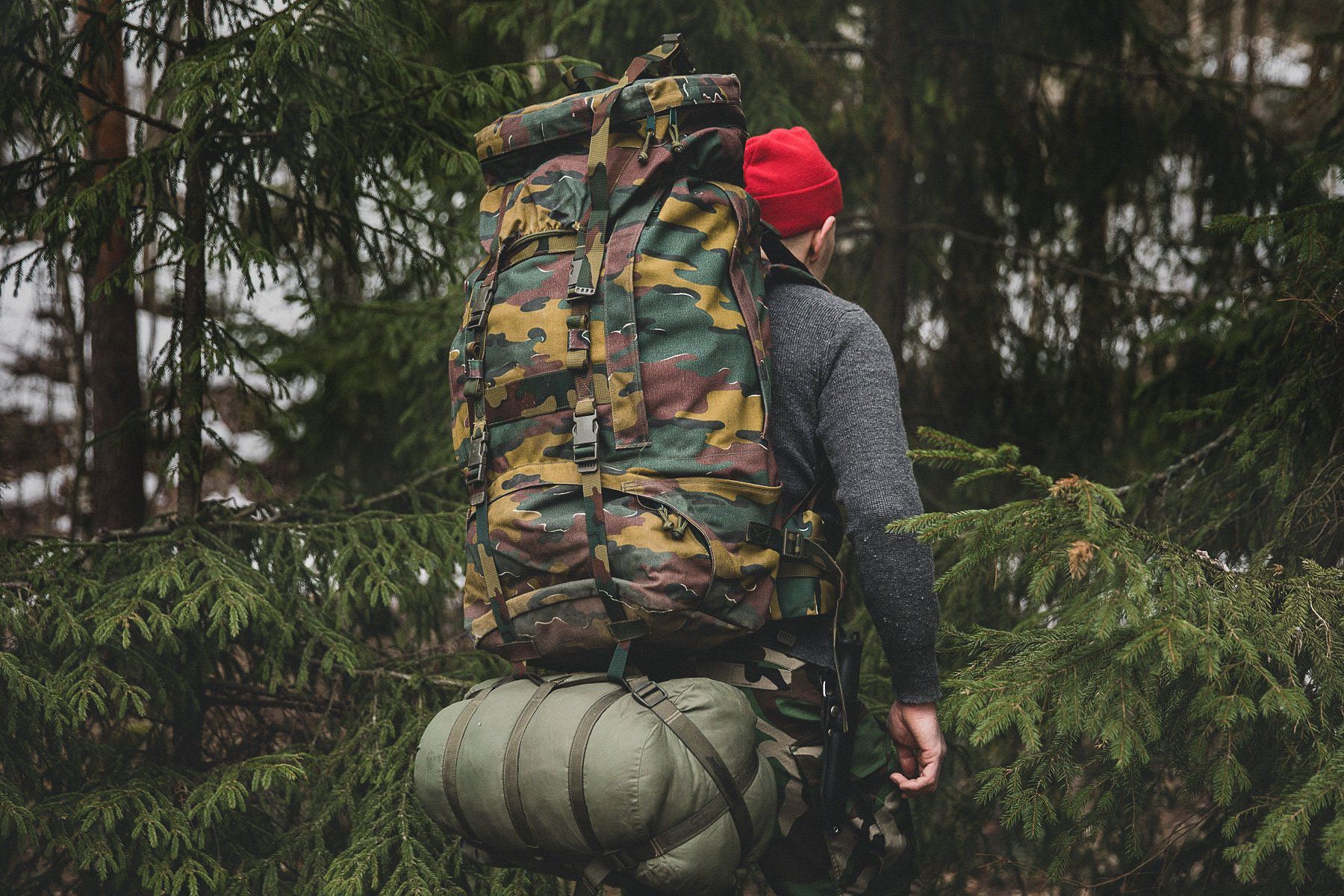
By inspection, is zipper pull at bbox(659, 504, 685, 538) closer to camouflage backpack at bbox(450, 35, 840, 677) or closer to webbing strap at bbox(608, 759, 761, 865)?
camouflage backpack at bbox(450, 35, 840, 677)

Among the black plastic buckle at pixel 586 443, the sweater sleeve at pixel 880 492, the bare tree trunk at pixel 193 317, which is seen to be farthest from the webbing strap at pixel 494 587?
the bare tree trunk at pixel 193 317

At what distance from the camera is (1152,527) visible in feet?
10.9

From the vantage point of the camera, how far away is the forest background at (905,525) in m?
2.20

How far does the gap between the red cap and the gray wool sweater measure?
0.81 ft

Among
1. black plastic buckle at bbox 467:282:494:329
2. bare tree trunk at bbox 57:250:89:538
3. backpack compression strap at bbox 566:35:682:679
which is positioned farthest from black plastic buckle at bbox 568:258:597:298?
bare tree trunk at bbox 57:250:89:538

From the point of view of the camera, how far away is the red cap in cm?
243

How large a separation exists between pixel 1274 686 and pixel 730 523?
3.52ft

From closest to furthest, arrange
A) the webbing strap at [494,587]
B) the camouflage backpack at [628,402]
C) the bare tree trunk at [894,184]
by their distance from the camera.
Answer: the camouflage backpack at [628,402], the webbing strap at [494,587], the bare tree trunk at [894,184]

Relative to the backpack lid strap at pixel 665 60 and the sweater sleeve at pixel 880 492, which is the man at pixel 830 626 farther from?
the backpack lid strap at pixel 665 60

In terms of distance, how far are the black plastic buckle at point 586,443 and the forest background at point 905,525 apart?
72 cm

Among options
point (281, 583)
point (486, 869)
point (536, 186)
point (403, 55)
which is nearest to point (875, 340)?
point (536, 186)

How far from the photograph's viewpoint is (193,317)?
3.36 m

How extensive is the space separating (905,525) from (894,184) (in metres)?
3.57

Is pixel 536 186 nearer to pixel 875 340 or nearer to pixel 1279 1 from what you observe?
pixel 875 340
